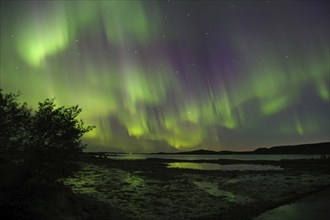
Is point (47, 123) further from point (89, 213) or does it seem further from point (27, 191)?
point (89, 213)

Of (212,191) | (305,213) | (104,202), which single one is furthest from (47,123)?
(212,191)

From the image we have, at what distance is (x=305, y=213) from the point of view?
23.2m

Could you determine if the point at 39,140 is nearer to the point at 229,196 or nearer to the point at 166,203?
the point at 166,203

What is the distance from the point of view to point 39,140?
62.4 feet

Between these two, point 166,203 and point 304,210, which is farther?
point 166,203

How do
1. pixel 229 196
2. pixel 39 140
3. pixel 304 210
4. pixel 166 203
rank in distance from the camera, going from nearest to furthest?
pixel 39 140 < pixel 304 210 < pixel 166 203 < pixel 229 196

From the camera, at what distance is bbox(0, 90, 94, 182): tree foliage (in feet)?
60.3

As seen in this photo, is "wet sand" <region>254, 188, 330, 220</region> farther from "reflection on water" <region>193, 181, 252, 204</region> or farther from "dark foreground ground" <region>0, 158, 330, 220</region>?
"reflection on water" <region>193, 181, 252, 204</region>

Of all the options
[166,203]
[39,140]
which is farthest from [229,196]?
[39,140]

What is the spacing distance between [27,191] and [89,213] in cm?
484

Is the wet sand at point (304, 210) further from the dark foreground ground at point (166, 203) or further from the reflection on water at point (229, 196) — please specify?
the reflection on water at point (229, 196)

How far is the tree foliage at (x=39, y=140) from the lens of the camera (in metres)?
18.4

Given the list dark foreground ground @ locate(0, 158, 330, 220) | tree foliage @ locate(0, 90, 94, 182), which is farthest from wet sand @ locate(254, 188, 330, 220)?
tree foliage @ locate(0, 90, 94, 182)

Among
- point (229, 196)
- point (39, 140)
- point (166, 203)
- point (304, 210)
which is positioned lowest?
point (304, 210)
